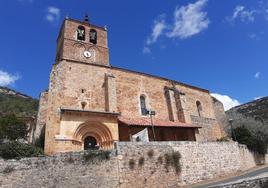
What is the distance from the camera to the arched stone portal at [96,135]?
16.7 metres

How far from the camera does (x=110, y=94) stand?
20031 millimetres

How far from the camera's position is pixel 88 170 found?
12422 mm

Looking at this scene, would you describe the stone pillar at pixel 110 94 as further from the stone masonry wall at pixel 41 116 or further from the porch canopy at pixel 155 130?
the stone masonry wall at pixel 41 116

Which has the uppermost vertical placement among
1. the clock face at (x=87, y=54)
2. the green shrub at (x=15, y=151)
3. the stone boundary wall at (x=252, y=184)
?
the clock face at (x=87, y=54)

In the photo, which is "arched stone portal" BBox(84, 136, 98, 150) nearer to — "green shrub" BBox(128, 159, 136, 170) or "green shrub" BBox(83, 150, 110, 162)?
"green shrub" BBox(83, 150, 110, 162)

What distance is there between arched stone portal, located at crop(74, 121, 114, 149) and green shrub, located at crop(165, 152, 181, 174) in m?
4.40

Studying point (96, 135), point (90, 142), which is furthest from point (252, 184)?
point (90, 142)

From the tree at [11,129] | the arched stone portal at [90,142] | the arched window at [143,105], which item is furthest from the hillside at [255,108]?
the tree at [11,129]

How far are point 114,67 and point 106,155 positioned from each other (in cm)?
1152

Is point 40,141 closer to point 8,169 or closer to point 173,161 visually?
point 8,169

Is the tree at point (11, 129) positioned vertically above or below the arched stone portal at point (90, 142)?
above

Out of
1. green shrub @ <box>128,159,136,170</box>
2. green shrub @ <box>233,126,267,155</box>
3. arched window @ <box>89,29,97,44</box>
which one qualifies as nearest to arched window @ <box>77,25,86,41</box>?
arched window @ <box>89,29,97,44</box>

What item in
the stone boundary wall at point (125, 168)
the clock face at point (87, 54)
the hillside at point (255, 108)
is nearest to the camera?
the stone boundary wall at point (125, 168)

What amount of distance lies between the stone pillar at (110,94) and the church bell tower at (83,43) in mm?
3093
